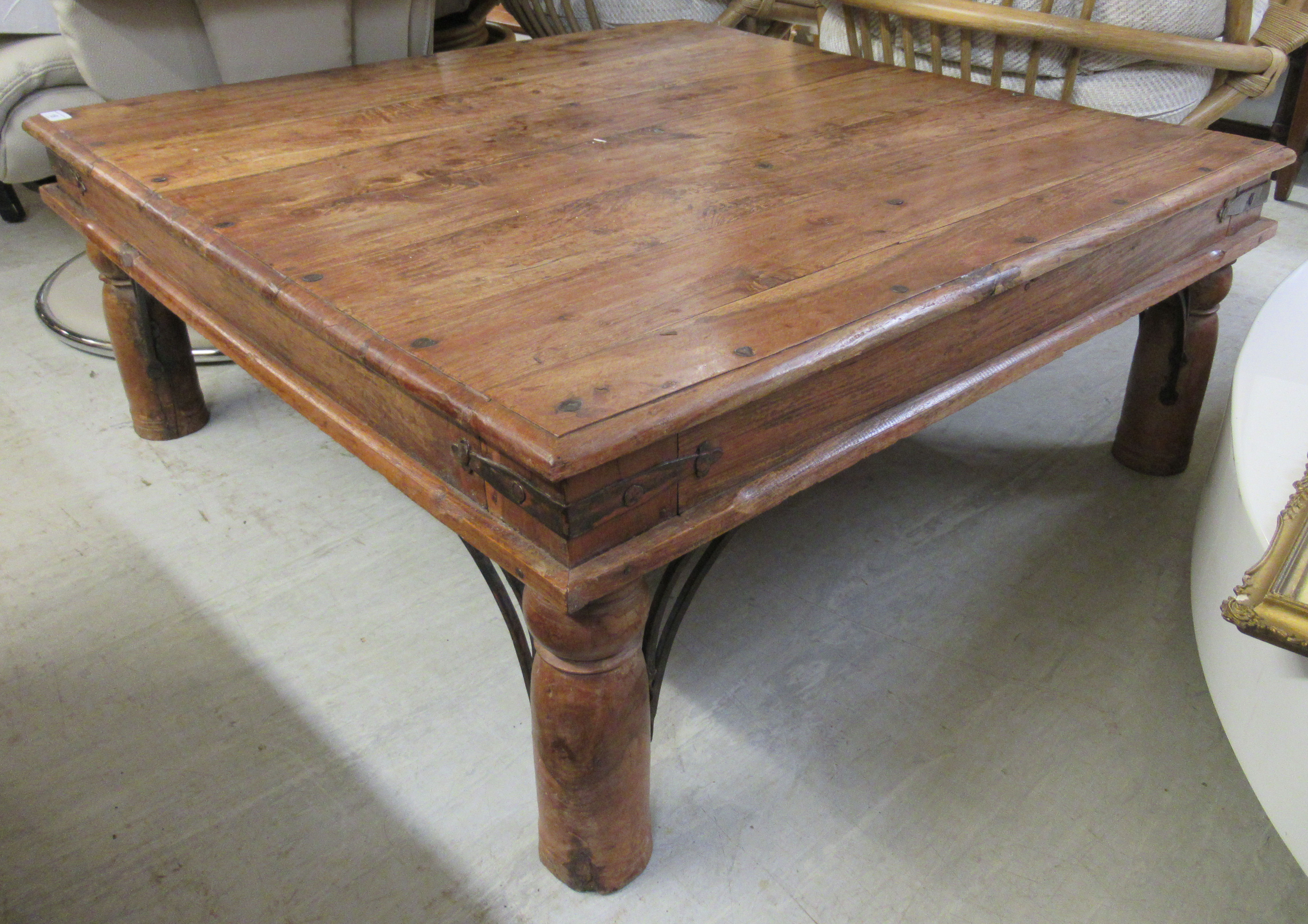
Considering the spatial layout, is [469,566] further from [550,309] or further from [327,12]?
[327,12]

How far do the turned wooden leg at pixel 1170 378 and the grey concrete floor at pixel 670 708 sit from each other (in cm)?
5

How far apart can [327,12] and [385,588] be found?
98 cm

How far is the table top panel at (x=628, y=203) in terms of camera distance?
759mm

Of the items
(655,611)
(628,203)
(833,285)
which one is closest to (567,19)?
(628,203)

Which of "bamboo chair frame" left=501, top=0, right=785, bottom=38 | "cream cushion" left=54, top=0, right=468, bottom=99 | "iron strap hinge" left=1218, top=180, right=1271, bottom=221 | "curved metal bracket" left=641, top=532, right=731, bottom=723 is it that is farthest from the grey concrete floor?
"bamboo chair frame" left=501, top=0, right=785, bottom=38

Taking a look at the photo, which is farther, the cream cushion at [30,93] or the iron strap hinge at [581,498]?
the cream cushion at [30,93]

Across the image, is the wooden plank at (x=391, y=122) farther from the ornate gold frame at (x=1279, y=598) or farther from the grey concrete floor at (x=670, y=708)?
the ornate gold frame at (x=1279, y=598)

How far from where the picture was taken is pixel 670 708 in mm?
1109

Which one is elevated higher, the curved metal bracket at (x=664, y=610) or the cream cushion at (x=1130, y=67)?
the cream cushion at (x=1130, y=67)

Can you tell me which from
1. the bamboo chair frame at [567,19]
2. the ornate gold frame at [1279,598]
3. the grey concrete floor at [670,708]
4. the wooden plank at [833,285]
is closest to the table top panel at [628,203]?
the wooden plank at [833,285]

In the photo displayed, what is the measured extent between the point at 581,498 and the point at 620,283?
0.26 meters

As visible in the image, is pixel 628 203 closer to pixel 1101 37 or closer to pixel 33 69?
pixel 1101 37

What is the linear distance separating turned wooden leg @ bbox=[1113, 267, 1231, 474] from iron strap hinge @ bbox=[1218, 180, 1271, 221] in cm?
8

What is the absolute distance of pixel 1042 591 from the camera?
1286mm
